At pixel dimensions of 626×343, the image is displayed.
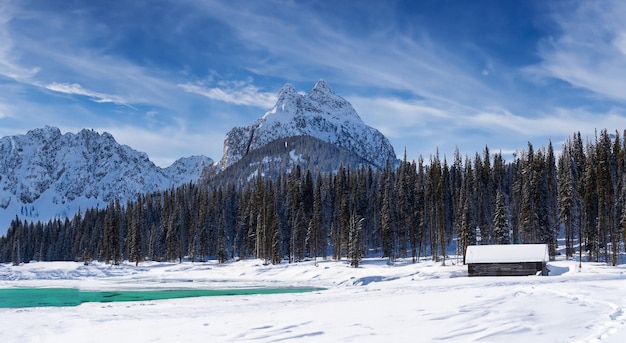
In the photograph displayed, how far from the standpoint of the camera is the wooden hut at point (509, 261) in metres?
57.1

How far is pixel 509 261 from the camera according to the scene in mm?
58156

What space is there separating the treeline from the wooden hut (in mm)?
13603

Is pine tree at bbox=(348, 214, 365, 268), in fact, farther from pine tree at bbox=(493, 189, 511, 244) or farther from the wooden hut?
the wooden hut

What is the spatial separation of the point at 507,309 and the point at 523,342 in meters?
6.76

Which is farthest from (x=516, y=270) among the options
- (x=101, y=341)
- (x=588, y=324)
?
(x=101, y=341)

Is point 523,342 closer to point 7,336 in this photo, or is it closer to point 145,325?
point 145,325

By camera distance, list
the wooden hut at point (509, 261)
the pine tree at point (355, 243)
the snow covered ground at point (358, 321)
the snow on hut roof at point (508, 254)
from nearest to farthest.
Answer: the snow covered ground at point (358, 321)
the wooden hut at point (509, 261)
the snow on hut roof at point (508, 254)
the pine tree at point (355, 243)

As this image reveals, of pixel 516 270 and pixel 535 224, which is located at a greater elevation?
pixel 535 224

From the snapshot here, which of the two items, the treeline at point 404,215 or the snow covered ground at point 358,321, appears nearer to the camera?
the snow covered ground at point 358,321

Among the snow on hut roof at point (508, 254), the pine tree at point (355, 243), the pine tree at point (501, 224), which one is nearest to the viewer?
the snow on hut roof at point (508, 254)

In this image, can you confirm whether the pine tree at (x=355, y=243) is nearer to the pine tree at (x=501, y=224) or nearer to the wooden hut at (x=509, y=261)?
the pine tree at (x=501, y=224)

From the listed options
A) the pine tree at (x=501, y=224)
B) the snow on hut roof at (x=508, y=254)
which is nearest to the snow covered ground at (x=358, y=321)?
the snow on hut roof at (x=508, y=254)

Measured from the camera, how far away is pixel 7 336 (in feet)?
82.1

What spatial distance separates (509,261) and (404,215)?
35675 millimetres
